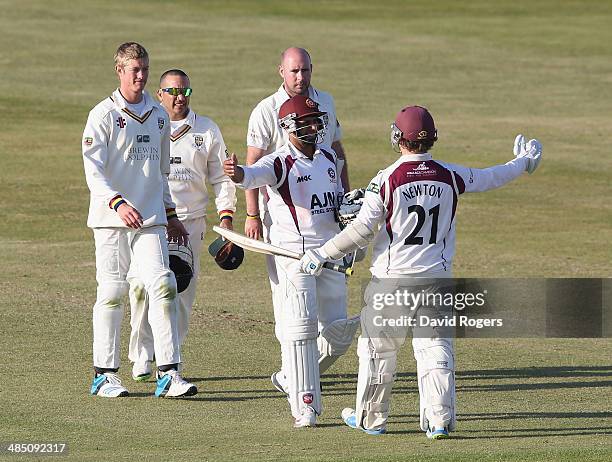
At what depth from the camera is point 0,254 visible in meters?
16.8

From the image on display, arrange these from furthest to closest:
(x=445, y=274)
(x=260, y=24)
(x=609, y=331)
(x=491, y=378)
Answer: (x=260, y=24)
(x=609, y=331)
(x=491, y=378)
(x=445, y=274)

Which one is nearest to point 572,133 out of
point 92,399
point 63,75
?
point 63,75

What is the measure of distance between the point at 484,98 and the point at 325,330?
2073 centimetres

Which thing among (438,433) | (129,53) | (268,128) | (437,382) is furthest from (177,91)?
(438,433)

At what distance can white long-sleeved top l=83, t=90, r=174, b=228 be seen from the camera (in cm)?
1001

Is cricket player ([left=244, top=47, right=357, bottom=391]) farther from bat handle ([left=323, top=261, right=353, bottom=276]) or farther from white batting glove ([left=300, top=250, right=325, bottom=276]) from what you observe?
white batting glove ([left=300, top=250, right=325, bottom=276])

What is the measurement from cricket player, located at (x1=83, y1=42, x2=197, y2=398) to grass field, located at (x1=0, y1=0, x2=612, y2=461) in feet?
0.98

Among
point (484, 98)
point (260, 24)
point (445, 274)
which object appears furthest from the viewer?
point (260, 24)

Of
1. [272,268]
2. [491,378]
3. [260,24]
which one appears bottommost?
[491,378]

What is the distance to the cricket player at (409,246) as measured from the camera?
8.70 meters

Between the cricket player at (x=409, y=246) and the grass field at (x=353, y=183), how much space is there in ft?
0.89

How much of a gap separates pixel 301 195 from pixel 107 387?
1920mm

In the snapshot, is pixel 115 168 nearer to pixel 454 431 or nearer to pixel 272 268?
pixel 272 268

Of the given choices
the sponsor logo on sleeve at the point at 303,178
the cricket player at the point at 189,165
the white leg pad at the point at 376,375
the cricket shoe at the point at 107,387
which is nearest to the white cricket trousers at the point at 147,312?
the cricket player at the point at 189,165
